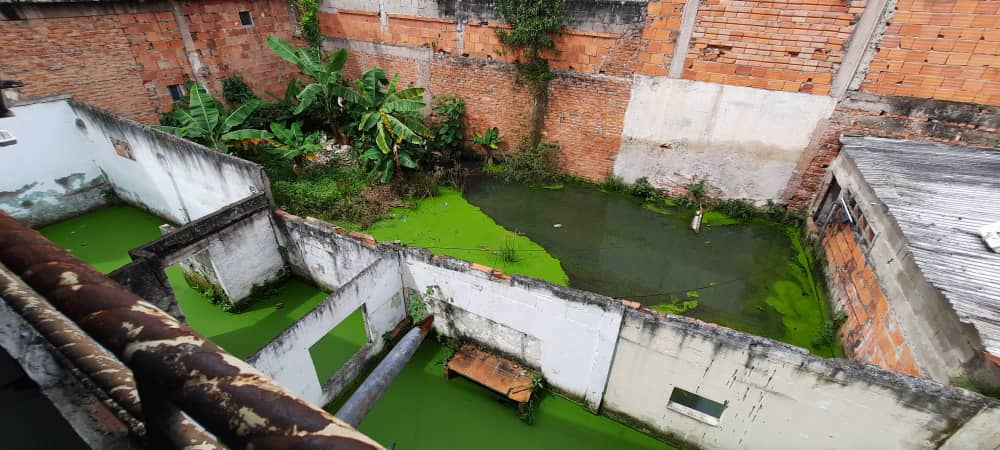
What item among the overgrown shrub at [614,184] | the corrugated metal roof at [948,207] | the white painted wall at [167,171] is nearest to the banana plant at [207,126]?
the white painted wall at [167,171]

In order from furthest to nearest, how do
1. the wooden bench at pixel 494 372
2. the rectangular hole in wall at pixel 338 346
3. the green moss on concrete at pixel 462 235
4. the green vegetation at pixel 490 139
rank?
the green vegetation at pixel 490 139 → the green moss on concrete at pixel 462 235 → the rectangular hole in wall at pixel 338 346 → the wooden bench at pixel 494 372

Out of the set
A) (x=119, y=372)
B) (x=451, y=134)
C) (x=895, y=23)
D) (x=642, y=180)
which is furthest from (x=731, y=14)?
(x=119, y=372)

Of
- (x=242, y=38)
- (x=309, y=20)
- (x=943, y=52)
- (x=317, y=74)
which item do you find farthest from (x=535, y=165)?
(x=242, y=38)

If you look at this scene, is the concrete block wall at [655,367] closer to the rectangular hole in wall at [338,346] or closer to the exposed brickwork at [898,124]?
the rectangular hole in wall at [338,346]

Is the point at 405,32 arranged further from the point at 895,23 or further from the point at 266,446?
the point at 266,446

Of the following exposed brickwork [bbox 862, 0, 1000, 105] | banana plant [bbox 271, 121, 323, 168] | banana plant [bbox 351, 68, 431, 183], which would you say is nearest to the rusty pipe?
banana plant [bbox 351, 68, 431, 183]

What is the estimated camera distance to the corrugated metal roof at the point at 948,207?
402 centimetres

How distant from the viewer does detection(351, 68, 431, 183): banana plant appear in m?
8.67

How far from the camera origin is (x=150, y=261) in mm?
4848

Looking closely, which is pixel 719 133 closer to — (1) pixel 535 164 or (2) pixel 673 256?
(2) pixel 673 256

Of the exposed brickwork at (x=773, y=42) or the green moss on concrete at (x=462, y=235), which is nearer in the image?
the exposed brickwork at (x=773, y=42)

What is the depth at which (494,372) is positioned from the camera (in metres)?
5.55

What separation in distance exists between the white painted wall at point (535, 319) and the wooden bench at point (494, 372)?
17 cm

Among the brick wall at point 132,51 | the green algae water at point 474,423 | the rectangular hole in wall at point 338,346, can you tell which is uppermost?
Result: the brick wall at point 132,51
